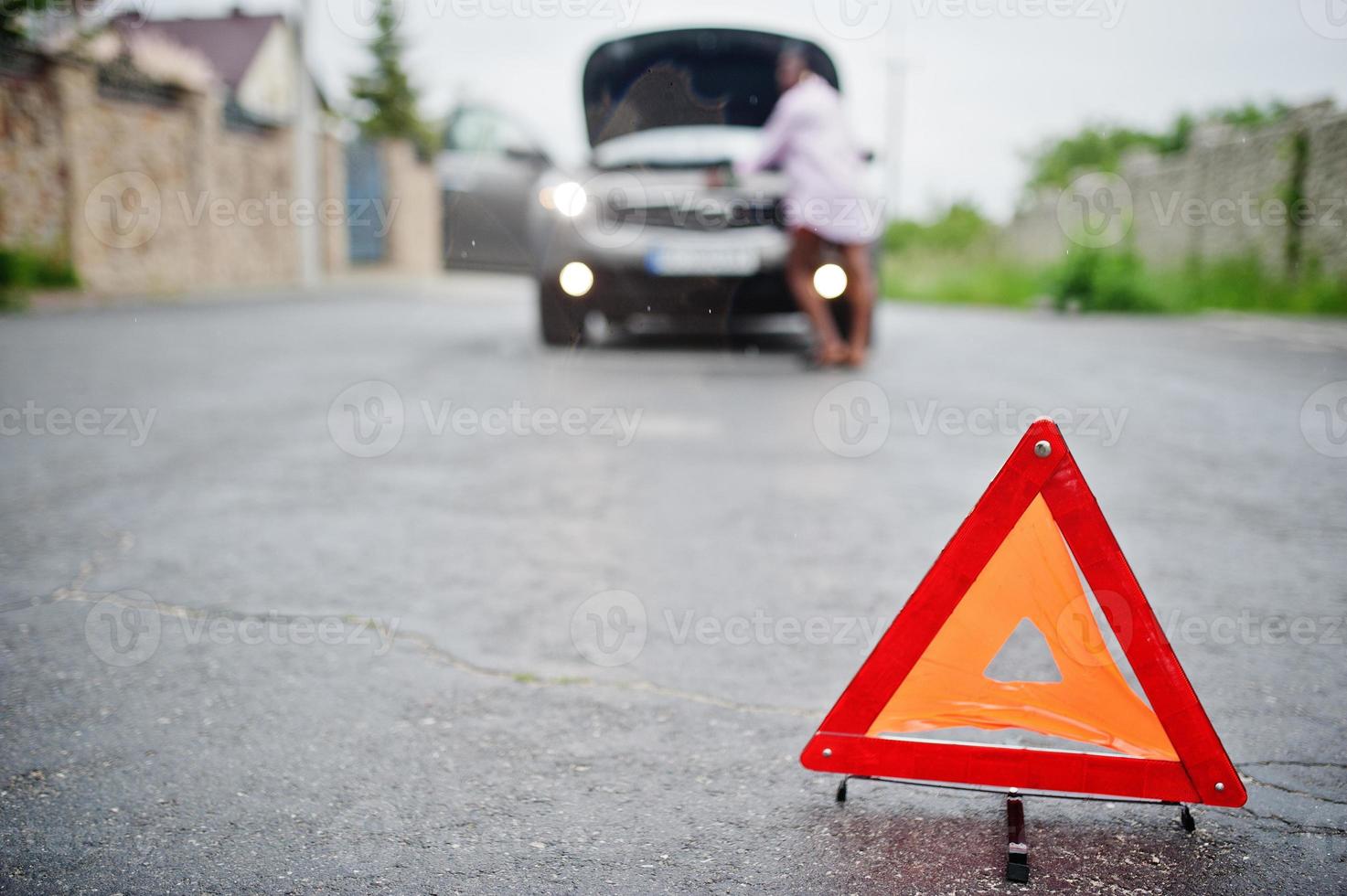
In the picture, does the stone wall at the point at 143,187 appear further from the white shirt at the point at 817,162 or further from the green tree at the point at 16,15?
the white shirt at the point at 817,162

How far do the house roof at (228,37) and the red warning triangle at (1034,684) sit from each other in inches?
1859

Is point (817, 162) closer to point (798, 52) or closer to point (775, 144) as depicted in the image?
point (775, 144)

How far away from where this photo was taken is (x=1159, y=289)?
1700 centimetres

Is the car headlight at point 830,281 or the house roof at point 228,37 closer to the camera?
the car headlight at point 830,281

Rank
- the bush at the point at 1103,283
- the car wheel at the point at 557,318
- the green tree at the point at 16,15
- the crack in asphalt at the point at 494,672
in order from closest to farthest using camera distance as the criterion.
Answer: the crack in asphalt at the point at 494,672
the car wheel at the point at 557,318
the green tree at the point at 16,15
the bush at the point at 1103,283

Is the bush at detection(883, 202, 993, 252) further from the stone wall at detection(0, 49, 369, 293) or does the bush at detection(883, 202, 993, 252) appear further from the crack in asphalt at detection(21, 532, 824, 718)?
the crack in asphalt at detection(21, 532, 824, 718)

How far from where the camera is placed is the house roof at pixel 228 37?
45.3 m

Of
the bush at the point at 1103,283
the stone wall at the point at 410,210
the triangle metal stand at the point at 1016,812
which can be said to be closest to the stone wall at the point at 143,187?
the stone wall at the point at 410,210

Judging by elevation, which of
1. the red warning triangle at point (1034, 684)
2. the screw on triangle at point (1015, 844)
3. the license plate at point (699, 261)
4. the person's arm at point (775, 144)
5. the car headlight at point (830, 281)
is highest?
the person's arm at point (775, 144)

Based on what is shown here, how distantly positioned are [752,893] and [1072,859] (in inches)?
22.5

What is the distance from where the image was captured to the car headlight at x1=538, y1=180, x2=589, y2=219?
27.7 ft

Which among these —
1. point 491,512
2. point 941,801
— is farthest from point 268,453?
point 941,801

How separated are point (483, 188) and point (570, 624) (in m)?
10.7

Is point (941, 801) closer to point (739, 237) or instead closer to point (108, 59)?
point (739, 237)
